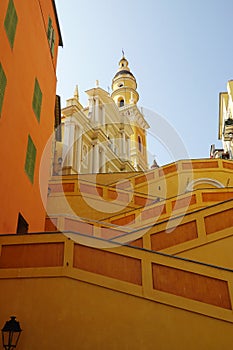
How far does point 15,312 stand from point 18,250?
1.17 metres

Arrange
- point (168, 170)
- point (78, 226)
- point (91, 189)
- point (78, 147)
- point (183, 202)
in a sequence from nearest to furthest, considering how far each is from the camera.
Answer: point (78, 226), point (183, 202), point (91, 189), point (168, 170), point (78, 147)

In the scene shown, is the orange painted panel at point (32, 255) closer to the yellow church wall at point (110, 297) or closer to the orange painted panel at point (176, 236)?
the yellow church wall at point (110, 297)

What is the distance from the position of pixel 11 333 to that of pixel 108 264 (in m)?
1.94

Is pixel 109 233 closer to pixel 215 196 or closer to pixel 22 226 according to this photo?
pixel 22 226

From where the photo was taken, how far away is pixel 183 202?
13062 mm

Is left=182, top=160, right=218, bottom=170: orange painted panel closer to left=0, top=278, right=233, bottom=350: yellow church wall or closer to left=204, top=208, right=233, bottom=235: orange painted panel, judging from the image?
left=204, top=208, right=233, bottom=235: orange painted panel

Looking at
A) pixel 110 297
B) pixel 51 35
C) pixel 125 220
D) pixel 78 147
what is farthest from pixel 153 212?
pixel 78 147

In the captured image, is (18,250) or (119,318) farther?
(18,250)

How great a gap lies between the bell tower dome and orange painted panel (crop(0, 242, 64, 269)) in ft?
127

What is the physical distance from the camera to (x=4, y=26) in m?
9.64

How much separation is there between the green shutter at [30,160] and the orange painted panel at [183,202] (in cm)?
455

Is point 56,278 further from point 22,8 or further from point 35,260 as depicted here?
point 22,8

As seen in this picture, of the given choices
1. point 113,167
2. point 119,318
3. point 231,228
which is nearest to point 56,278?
point 119,318

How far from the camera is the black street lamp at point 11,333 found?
6.14 m
